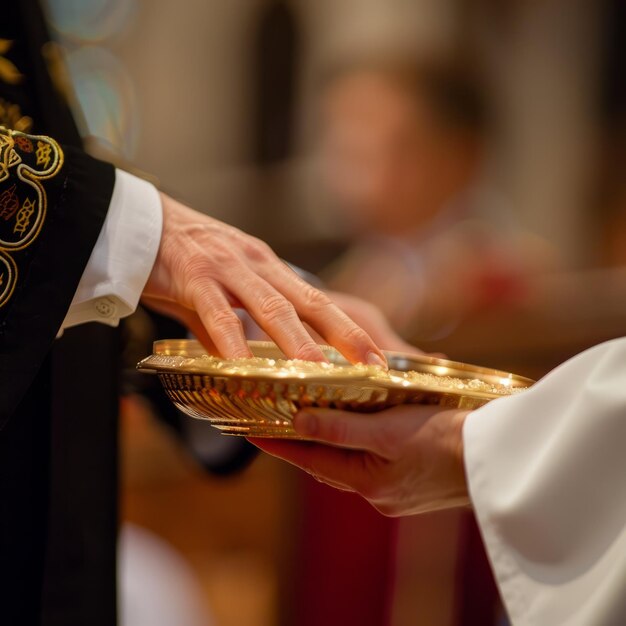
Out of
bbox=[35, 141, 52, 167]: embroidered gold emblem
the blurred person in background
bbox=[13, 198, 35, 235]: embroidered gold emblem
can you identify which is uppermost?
bbox=[35, 141, 52, 167]: embroidered gold emblem

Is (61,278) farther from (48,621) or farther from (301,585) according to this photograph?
(301,585)

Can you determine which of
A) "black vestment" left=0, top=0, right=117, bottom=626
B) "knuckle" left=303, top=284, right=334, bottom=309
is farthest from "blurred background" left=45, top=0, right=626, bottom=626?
"knuckle" left=303, top=284, right=334, bottom=309

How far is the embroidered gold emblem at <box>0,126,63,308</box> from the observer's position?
1.23 metres

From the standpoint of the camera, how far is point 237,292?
1.22m

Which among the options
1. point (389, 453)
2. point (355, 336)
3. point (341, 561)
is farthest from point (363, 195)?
point (389, 453)

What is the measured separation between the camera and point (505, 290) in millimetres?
3754

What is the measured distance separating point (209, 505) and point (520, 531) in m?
2.90

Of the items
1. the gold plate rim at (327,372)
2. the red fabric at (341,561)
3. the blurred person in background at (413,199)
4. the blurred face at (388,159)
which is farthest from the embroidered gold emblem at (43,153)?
the blurred face at (388,159)

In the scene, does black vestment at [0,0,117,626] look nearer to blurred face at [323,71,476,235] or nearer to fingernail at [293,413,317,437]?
fingernail at [293,413,317,437]

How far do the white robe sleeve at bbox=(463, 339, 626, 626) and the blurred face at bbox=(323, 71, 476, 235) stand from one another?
11.3 feet

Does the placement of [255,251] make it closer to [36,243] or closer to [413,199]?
[36,243]

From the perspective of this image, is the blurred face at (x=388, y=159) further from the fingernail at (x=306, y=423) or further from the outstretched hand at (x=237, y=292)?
the fingernail at (x=306, y=423)

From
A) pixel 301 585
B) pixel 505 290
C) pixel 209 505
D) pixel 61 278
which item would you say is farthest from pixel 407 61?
pixel 61 278

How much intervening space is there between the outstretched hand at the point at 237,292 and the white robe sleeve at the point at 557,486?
0.60 feet
